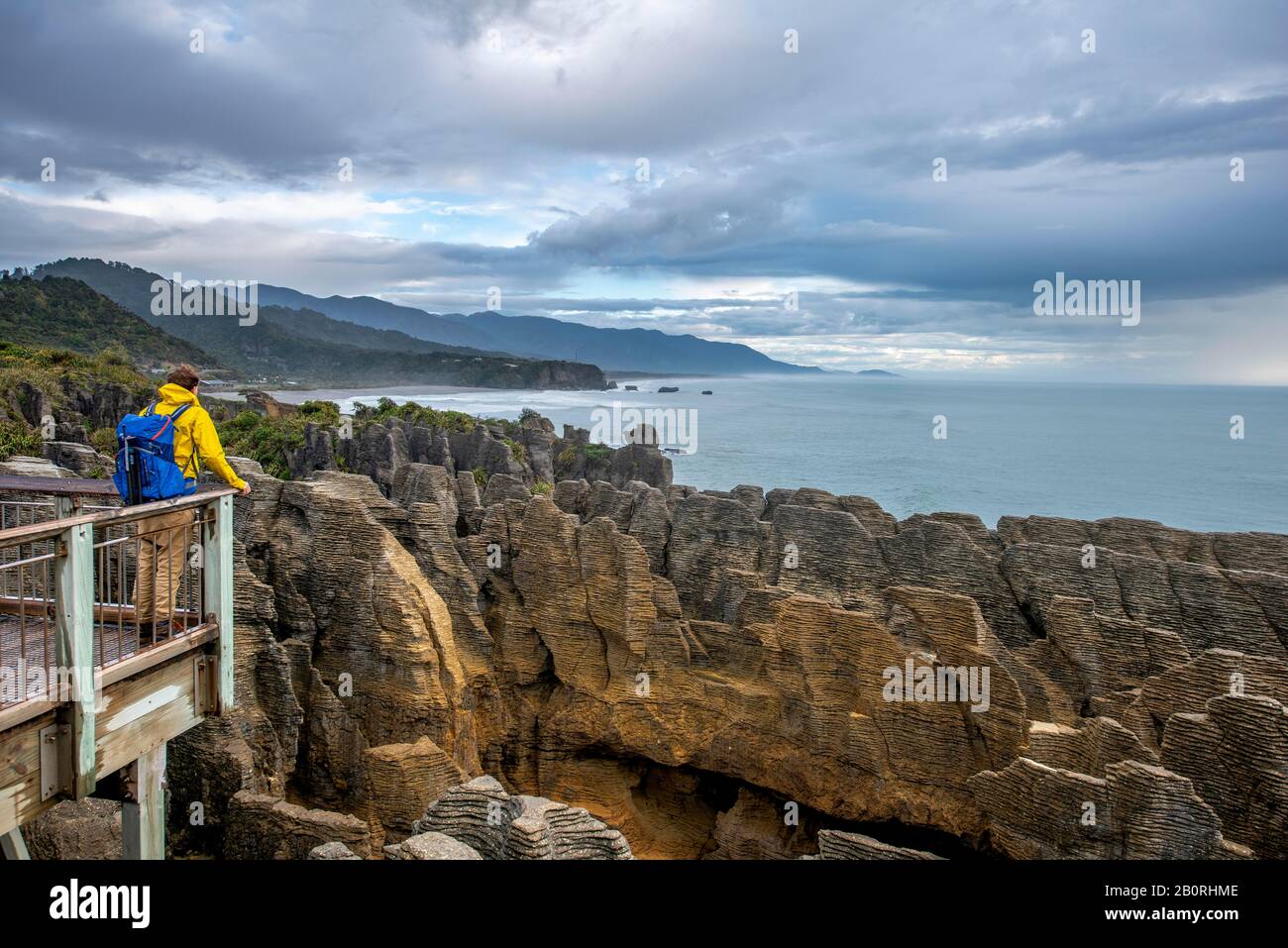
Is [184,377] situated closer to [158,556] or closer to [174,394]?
[174,394]

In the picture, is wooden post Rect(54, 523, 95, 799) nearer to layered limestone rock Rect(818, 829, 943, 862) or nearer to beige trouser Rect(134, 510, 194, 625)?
beige trouser Rect(134, 510, 194, 625)

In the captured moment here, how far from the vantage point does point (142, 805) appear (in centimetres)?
803

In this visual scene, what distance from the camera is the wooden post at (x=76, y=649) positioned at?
6723 millimetres

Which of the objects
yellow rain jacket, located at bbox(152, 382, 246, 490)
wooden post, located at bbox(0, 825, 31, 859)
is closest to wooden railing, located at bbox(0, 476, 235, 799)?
yellow rain jacket, located at bbox(152, 382, 246, 490)

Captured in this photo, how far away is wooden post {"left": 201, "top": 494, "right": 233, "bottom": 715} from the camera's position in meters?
8.20

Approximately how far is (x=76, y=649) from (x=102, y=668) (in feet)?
1.40

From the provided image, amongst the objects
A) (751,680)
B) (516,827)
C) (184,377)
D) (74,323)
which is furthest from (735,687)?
(74,323)

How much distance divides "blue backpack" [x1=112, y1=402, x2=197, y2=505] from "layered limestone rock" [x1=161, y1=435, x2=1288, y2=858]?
4.43 m

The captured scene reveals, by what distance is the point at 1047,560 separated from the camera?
17.7 metres

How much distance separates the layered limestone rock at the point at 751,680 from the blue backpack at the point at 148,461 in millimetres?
4426

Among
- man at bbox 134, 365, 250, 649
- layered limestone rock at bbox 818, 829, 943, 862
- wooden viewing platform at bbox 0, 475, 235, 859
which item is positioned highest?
man at bbox 134, 365, 250, 649

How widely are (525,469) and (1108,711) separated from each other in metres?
38.5
